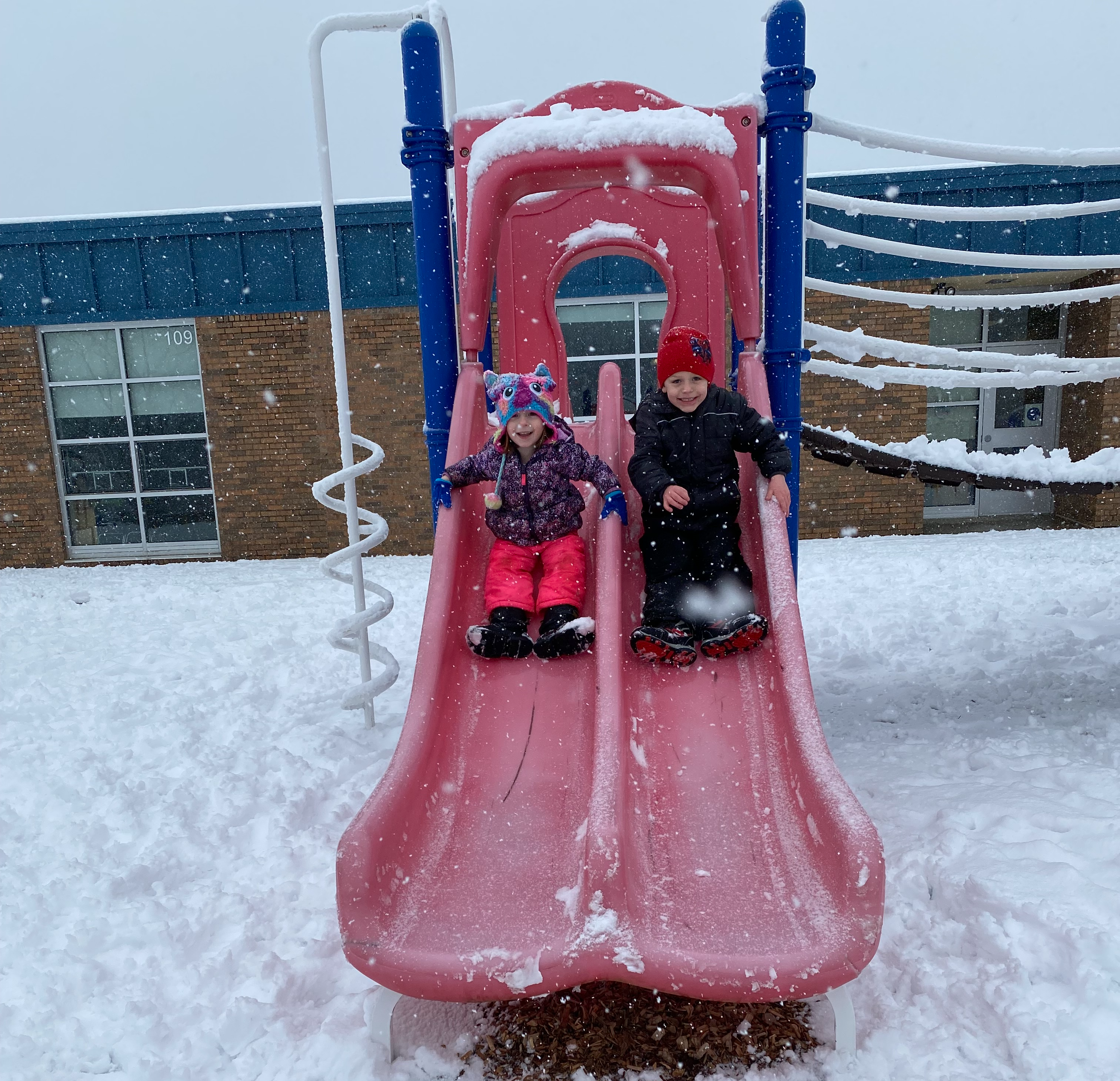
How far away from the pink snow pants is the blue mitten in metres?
0.20

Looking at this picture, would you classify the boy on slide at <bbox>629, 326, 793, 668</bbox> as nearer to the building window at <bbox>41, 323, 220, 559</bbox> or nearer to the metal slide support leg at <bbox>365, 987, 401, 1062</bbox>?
the metal slide support leg at <bbox>365, 987, 401, 1062</bbox>

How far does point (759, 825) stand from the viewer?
2.48 m

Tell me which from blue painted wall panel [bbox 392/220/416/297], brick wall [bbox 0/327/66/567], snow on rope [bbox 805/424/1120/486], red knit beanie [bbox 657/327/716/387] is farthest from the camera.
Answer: brick wall [bbox 0/327/66/567]

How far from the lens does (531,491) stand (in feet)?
11.3

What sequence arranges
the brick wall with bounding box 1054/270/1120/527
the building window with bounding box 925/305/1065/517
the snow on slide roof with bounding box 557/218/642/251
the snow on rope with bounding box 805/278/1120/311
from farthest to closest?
the building window with bounding box 925/305/1065/517
the brick wall with bounding box 1054/270/1120/527
the snow on slide roof with bounding box 557/218/642/251
the snow on rope with bounding box 805/278/1120/311

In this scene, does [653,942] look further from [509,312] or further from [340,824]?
[509,312]

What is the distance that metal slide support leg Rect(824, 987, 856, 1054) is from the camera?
208cm

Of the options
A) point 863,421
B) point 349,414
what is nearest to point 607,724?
point 349,414

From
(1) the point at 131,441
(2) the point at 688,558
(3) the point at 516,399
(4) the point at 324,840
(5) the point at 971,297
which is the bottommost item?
(4) the point at 324,840

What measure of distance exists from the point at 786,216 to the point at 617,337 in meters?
7.17

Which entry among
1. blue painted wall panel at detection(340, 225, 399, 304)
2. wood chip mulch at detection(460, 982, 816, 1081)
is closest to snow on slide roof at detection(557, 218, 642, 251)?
wood chip mulch at detection(460, 982, 816, 1081)

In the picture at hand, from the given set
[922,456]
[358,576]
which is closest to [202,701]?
[358,576]

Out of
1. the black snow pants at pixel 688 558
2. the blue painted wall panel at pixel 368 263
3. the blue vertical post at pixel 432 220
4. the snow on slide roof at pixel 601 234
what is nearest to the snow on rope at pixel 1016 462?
the black snow pants at pixel 688 558

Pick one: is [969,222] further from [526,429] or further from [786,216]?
[526,429]
